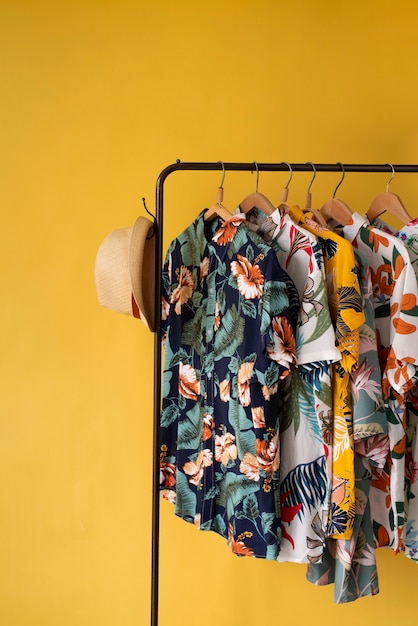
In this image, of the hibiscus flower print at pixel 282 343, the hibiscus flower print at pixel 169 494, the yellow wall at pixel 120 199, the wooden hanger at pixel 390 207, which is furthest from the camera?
the yellow wall at pixel 120 199

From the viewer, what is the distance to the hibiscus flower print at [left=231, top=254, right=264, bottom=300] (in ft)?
5.75

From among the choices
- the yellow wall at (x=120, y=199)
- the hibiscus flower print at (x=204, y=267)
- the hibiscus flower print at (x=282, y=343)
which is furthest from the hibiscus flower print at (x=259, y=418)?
the yellow wall at (x=120, y=199)

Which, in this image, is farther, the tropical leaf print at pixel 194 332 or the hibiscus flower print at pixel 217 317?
the tropical leaf print at pixel 194 332

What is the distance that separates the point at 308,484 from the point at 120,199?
1220mm

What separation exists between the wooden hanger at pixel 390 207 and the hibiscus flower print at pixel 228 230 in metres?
0.37

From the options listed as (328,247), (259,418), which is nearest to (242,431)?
(259,418)

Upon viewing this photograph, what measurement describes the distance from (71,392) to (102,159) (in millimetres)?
810

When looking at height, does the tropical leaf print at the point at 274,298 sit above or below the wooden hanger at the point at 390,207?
below

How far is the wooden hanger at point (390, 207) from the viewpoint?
1.92 m

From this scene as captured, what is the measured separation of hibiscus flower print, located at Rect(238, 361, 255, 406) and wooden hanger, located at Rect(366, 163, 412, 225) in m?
0.57

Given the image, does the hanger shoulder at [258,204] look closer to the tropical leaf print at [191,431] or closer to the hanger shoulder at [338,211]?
the hanger shoulder at [338,211]

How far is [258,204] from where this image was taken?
198 cm

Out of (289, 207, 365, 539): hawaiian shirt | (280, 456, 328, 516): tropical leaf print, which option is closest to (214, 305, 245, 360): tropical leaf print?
(289, 207, 365, 539): hawaiian shirt

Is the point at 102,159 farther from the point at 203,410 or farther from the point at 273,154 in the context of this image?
the point at 203,410
